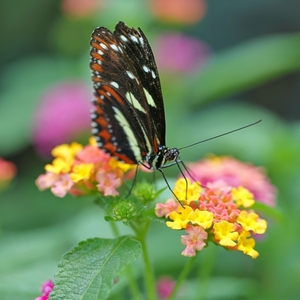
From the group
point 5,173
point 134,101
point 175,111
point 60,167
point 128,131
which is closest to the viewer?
point 60,167

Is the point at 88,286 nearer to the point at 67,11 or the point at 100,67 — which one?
the point at 100,67

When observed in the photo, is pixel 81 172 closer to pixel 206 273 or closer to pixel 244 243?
pixel 244 243

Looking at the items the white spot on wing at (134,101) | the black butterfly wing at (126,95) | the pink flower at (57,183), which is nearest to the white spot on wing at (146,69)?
the black butterfly wing at (126,95)

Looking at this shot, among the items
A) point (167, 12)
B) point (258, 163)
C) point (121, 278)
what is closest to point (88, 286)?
point (121, 278)

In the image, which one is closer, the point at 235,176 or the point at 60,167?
the point at 60,167

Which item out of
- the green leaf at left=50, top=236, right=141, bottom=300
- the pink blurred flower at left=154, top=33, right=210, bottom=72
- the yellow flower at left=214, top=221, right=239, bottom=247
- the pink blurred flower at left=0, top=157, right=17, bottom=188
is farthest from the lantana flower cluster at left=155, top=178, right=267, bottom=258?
the pink blurred flower at left=154, top=33, right=210, bottom=72

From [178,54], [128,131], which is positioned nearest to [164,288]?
[128,131]
